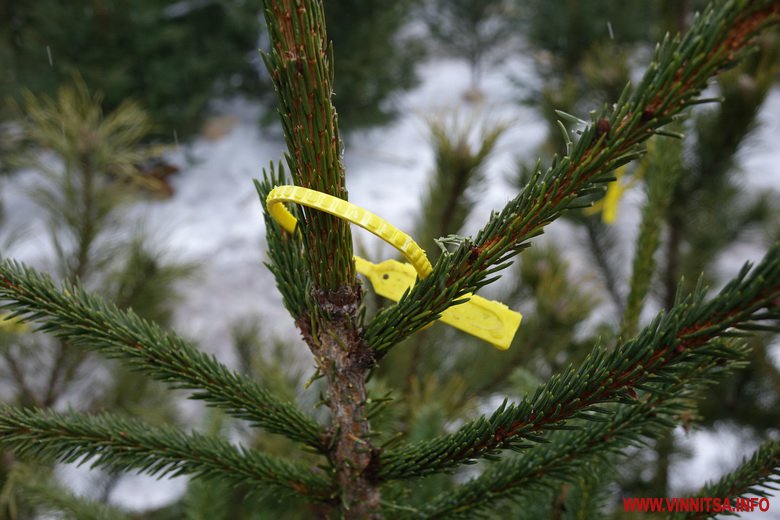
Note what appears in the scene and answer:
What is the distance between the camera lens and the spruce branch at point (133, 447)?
59cm

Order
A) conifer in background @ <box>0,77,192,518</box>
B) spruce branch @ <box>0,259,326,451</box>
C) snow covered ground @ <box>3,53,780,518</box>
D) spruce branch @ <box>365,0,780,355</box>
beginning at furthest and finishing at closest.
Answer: snow covered ground @ <box>3,53,780,518</box> < conifer in background @ <box>0,77,192,518</box> < spruce branch @ <box>0,259,326,451</box> < spruce branch @ <box>365,0,780,355</box>

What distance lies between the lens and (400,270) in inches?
25.3

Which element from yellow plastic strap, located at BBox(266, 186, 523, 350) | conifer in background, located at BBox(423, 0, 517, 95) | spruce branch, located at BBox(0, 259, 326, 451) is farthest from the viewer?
conifer in background, located at BBox(423, 0, 517, 95)

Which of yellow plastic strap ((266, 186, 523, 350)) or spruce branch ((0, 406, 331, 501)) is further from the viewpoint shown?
spruce branch ((0, 406, 331, 501))

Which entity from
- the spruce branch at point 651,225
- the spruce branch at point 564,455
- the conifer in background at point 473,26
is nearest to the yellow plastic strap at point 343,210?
the spruce branch at point 564,455

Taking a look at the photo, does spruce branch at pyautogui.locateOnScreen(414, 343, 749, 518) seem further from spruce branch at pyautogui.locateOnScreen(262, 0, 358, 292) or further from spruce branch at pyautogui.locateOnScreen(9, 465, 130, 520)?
spruce branch at pyautogui.locateOnScreen(9, 465, 130, 520)

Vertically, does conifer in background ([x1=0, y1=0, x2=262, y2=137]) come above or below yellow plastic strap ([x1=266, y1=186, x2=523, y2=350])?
above

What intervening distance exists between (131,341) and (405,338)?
27 cm

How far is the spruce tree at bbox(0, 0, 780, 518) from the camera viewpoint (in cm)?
41

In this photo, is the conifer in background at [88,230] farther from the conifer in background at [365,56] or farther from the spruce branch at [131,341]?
the conifer in background at [365,56]

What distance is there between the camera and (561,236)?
4.94 meters

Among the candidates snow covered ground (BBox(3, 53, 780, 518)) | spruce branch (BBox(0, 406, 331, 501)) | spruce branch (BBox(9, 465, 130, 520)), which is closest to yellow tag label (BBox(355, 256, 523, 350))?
spruce branch (BBox(0, 406, 331, 501))

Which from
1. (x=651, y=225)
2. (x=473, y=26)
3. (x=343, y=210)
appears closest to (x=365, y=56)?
(x=473, y=26)

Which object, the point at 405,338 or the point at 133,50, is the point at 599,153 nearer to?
the point at 405,338
